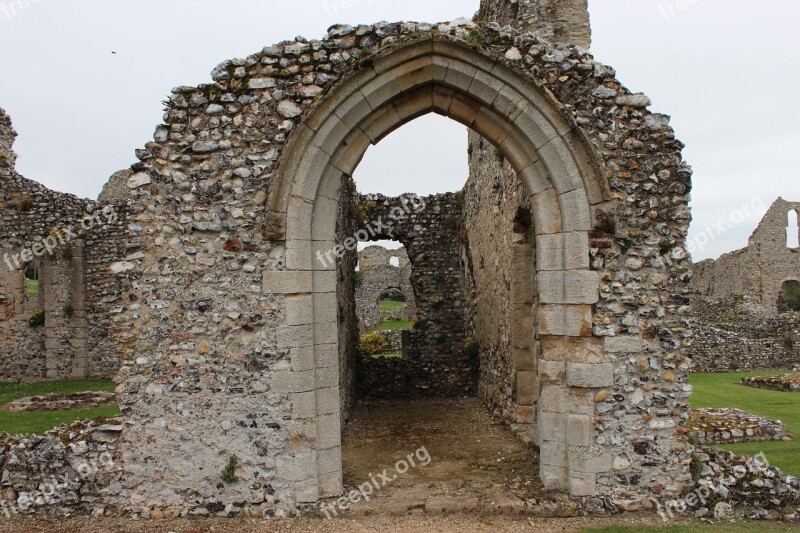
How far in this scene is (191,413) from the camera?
4.92m

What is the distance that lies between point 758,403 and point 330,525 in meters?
8.58

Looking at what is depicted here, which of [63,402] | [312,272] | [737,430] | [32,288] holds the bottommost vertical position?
[63,402]

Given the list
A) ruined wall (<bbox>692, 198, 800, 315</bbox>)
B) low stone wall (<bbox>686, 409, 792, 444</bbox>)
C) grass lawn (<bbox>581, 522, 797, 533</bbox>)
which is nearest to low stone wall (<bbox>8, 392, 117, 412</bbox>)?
grass lawn (<bbox>581, 522, 797, 533</bbox>)

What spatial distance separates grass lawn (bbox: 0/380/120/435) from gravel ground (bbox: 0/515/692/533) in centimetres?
159

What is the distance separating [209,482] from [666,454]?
4.32 metres

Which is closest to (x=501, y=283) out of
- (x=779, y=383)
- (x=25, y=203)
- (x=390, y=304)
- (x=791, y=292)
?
(x=779, y=383)

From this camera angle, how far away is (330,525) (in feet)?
15.3

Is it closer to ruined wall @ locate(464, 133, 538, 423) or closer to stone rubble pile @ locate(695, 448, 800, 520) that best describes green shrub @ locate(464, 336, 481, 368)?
ruined wall @ locate(464, 133, 538, 423)

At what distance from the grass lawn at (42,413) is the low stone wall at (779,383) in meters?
12.7

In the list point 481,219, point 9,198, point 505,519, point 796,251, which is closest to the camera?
point 505,519

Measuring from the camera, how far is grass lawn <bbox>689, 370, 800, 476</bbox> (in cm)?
618

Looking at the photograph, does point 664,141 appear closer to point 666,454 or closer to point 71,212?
point 666,454

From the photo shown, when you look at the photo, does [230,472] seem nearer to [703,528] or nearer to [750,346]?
[703,528]

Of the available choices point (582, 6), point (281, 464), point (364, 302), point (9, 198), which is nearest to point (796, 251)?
point (364, 302)
